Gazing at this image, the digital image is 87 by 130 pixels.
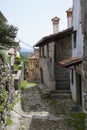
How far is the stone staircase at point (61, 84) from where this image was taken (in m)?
14.2

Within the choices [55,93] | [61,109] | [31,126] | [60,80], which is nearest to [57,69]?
[60,80]

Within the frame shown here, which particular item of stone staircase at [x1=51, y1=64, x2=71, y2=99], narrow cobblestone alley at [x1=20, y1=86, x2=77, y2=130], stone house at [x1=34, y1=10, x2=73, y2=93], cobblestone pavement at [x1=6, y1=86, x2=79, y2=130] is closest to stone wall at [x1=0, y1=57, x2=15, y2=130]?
cobblestone pavement at [x1=6, y1=86, x2=79, y2=130]

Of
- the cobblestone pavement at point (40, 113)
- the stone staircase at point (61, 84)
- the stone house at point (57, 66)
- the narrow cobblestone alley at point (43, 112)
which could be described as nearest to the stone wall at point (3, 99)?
Result: the cobblestone pavement at point (40, 113)

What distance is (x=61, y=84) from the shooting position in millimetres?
15320

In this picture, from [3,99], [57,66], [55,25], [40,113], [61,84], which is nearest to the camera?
[3,99]

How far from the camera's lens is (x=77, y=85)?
12625mm

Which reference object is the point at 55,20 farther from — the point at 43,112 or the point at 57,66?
the point at 43,112

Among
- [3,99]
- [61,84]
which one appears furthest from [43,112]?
[61,84]

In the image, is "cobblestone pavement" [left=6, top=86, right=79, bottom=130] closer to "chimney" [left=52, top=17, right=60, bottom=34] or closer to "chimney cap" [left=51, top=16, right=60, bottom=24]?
"chimney" [left=52, top=17, right=60, bottom=34]

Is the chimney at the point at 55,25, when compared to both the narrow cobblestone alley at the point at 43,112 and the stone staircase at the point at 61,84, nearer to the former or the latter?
the stone staircase at the point at 61,84

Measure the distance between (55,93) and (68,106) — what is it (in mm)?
2334

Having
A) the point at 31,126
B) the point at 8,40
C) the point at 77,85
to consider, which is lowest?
the point at 31,126

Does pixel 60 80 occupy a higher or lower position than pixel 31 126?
higher

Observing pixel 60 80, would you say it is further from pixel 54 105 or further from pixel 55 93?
pixel 54 105
